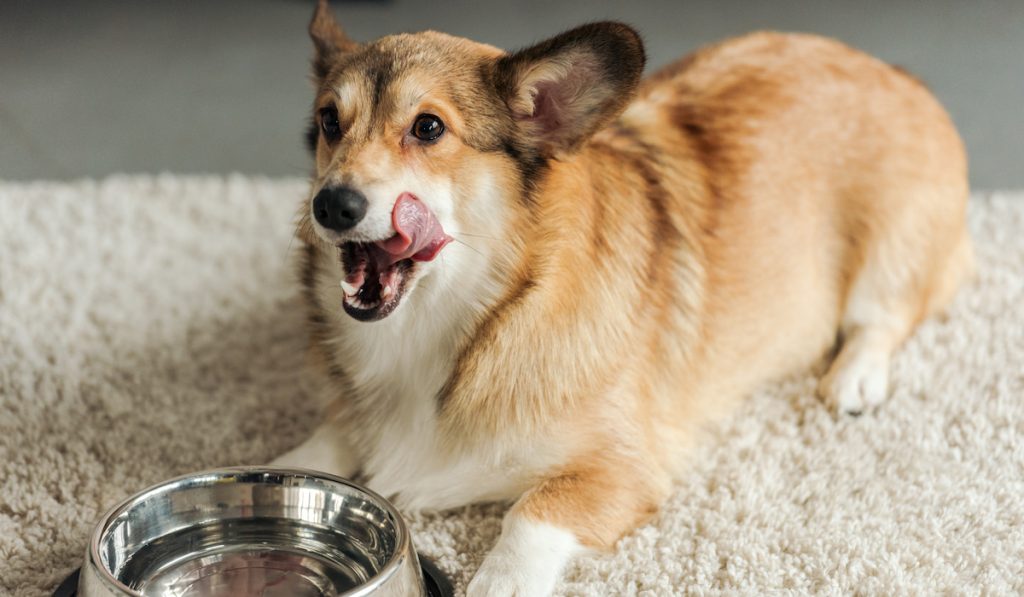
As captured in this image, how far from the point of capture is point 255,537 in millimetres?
1686

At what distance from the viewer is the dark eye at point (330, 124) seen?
171 cm

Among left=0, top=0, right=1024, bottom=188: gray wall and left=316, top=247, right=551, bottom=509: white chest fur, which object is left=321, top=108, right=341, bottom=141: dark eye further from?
left=0, top=0, right=1024, bottom=188: gray wall

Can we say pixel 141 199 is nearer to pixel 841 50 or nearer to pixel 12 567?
pixel 12 567

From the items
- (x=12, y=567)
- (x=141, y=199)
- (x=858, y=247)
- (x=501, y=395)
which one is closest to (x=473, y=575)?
(x=501, y=395)

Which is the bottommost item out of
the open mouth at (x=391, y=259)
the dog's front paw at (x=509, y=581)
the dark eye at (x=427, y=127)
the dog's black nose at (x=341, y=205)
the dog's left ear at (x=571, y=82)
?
the dog's front paw at (x=509, y=581)

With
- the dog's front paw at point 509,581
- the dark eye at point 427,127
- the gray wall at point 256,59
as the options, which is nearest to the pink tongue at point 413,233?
the dark eye at point 427,127

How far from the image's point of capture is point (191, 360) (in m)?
2.34

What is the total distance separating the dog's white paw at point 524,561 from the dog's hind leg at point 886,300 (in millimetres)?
793

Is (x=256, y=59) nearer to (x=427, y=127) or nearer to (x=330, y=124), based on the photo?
(x=330, y=124)

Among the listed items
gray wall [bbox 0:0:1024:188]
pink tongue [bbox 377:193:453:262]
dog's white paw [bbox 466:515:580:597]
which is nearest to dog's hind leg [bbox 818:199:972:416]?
dog's white paw [bbox 466:515:580:597]

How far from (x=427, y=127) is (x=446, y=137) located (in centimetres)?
3

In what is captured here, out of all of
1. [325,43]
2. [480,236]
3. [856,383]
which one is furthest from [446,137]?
[856,383]

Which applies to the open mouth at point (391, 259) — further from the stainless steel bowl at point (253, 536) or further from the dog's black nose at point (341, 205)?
the stainless steel bowl at point (253, 536)

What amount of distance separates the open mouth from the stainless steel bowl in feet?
0.91
